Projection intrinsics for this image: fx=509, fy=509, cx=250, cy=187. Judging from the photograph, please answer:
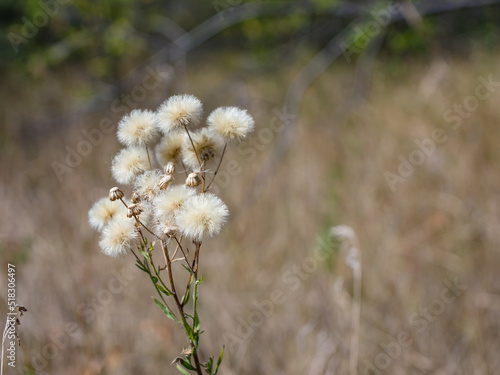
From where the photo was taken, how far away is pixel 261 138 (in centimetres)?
520

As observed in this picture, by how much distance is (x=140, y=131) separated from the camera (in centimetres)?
107

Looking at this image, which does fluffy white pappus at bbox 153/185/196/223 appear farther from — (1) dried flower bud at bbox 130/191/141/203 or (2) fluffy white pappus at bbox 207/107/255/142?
(2) fluffy white pappus at bbox 207/107/255/142

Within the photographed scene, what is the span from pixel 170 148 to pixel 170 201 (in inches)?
6.4

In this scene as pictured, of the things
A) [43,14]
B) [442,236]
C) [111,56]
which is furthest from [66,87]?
[442,236]

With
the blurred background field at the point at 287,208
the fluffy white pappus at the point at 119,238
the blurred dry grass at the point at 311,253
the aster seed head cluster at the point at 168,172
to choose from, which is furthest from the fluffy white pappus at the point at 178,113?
the blurred background field at the point at 287,208

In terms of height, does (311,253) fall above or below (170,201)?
above

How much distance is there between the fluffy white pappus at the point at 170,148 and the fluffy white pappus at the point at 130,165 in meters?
0.03

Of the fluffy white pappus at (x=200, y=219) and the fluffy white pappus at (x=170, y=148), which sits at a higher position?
the fluffy white pappus at (x=170, y=148)

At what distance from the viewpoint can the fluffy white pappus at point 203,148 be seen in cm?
108

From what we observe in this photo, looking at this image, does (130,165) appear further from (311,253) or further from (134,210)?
(311,253)

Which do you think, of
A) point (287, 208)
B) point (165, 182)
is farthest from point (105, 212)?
point (287, 208)

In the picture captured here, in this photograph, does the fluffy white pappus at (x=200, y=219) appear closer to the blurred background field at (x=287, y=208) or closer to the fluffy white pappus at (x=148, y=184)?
the fluffy white pappus at (x=148, y=184)

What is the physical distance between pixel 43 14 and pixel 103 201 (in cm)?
486

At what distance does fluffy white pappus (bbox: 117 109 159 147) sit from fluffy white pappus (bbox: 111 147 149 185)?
0.02 meters
